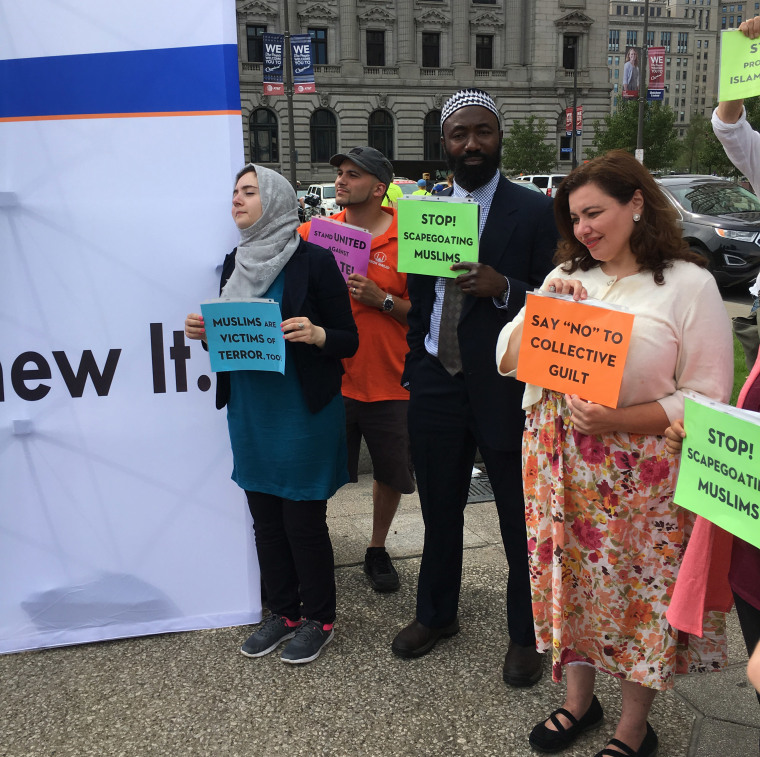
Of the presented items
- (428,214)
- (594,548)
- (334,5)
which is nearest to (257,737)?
(594,548)

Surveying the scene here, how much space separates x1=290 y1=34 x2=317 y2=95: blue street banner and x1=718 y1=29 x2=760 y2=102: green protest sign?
85.1 feet

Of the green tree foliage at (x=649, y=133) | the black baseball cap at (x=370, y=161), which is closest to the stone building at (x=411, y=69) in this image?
the green tree foliage at (x=649, y=133)

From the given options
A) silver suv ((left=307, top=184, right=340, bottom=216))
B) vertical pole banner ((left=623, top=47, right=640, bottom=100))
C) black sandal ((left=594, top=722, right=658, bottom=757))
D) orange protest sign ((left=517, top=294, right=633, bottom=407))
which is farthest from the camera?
vertical pole banner ((left=623, top=47, right=640, bottom=100))

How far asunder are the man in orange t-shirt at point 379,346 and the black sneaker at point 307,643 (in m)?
0.55

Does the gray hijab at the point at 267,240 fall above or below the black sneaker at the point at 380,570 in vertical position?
above

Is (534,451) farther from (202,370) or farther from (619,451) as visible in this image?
(202,370)

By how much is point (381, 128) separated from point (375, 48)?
497 centimetres

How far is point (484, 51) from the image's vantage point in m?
50.6

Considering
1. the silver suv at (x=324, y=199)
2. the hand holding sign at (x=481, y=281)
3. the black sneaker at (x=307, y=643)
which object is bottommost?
the black sneaker at (x=307, y=643)

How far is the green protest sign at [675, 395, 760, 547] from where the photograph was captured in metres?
1.56

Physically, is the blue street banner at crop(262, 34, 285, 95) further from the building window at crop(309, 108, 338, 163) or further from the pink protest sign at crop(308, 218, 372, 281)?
the pink protest sign at crop(308, 218, 372, 281)

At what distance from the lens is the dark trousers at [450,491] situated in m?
2.79

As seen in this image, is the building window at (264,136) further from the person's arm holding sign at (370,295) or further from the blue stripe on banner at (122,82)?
the blue stripe on banner at (122,82)

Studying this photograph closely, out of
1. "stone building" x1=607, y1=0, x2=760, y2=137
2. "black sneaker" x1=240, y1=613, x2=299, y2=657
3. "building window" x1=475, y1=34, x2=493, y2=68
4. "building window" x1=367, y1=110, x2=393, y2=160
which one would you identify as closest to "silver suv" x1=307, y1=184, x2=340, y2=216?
"building window" x1=367, y1=110, x2=393, y2=160
